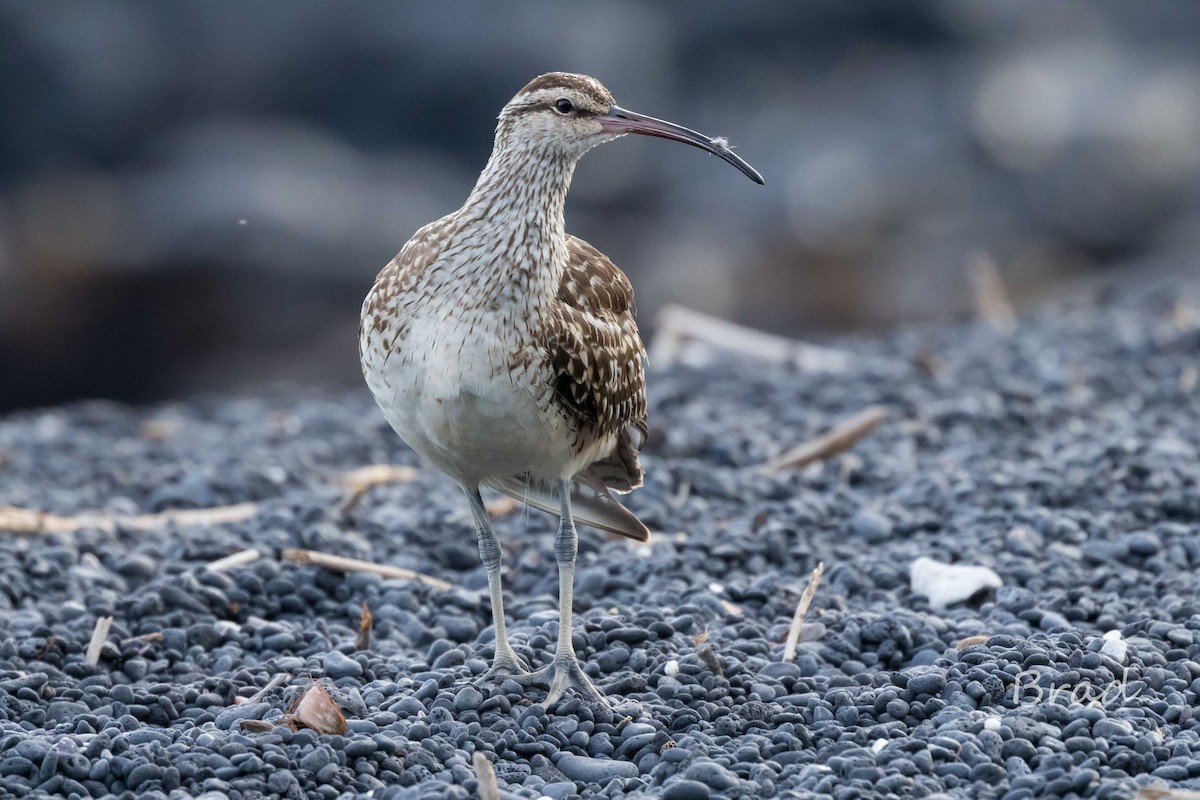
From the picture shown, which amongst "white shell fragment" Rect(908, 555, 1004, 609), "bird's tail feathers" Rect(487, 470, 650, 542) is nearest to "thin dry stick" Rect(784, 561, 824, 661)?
"bird's tail feathers" Rect(487, 470, 650, 542)

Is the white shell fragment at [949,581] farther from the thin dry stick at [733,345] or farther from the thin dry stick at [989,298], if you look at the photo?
the thin dry stick at [989,298]

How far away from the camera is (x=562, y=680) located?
18.0 feet

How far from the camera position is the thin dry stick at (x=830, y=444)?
345 inches

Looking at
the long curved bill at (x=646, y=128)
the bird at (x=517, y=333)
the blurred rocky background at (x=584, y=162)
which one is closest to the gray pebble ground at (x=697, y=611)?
the bird at (x=517, y=333)

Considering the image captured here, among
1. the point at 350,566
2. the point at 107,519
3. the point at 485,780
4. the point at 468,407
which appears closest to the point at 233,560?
the point at 350,566

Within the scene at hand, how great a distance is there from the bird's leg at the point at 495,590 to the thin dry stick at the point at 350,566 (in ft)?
3.48

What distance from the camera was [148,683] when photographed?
5.80 m

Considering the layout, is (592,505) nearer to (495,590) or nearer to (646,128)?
(495,590)

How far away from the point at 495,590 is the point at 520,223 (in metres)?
1.52

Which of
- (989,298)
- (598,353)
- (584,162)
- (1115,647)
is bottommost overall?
(1115,647)

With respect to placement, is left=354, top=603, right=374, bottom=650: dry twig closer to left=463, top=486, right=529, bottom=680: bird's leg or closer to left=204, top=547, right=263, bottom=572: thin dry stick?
left=463, top=486, right=529, bottom=680: bird's leg

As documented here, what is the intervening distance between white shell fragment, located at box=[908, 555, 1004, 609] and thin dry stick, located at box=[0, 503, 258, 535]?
12.2 feet

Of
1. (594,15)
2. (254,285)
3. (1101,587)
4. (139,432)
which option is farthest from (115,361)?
(1101,587)

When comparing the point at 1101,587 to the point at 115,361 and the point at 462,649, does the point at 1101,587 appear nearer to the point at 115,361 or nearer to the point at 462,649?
the point at 462,649
